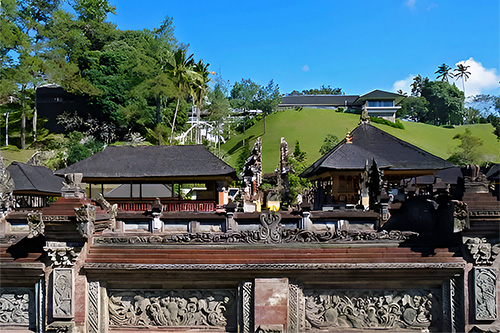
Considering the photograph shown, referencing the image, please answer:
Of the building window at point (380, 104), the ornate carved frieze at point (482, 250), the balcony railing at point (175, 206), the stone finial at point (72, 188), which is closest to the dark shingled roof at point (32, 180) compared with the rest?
the balcony railing at point (175, 206)

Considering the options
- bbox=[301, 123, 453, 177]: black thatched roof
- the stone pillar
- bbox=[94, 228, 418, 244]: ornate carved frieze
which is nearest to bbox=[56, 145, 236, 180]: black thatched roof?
bbox=[301, 123, 453, 177]: black thatched roof

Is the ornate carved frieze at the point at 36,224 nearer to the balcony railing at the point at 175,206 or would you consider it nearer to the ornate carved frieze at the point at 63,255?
the ornate carved frieze at the point at 63,255

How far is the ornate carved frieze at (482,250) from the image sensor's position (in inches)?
244

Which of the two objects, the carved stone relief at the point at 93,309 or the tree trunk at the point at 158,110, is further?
the tree trunk at the point at 158,110

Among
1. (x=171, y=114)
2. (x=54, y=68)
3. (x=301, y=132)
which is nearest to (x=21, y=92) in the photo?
(x=54, y=68)

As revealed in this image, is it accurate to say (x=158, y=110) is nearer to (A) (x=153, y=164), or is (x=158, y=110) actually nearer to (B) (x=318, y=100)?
(A) (x=153, y=164)

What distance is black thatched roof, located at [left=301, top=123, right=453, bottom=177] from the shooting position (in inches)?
771

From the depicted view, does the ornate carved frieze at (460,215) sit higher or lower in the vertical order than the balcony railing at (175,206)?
higher

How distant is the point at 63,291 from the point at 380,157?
1719 centimetres

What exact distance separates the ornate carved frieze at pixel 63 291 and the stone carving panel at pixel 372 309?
406cm

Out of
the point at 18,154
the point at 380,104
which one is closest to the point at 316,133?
the point at 380,104

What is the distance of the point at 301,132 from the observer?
235 feet

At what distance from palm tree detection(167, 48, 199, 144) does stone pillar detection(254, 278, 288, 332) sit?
1623 inches

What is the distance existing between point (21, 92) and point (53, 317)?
150ft
